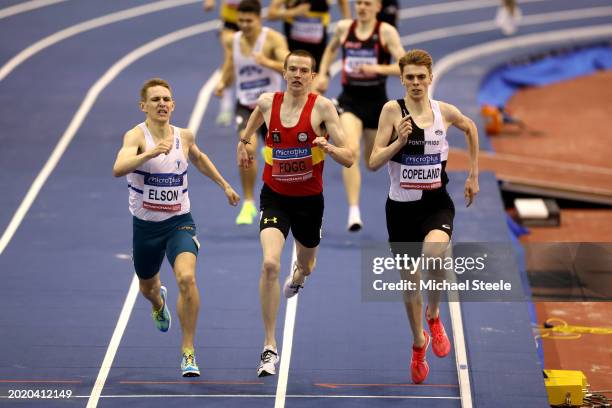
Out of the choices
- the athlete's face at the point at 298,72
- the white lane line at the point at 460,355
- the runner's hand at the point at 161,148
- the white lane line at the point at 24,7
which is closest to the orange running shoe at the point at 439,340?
the white lane line at the point at 460,355

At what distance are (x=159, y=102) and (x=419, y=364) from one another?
9.53ft

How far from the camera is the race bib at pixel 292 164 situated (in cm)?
989

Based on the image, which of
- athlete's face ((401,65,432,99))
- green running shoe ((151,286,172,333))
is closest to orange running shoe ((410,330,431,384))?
athlete's face ((401,65,432,99))

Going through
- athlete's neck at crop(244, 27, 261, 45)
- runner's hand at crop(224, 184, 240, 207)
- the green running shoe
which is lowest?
the green running shoe

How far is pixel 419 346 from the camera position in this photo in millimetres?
9898

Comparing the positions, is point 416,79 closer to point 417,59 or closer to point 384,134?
point 417,59

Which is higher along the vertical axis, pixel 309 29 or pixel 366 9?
pixel 309 29

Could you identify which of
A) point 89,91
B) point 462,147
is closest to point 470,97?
point 462,147

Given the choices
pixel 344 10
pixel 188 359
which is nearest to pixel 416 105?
pixel 188 359

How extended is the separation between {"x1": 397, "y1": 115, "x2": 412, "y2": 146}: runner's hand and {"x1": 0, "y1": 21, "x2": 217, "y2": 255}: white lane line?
17.6 ft

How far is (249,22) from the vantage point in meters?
13.3

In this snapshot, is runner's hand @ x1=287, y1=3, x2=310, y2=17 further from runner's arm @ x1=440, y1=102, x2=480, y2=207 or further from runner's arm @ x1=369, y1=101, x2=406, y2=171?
runner's arm @ x1=369, y1=101, x2=406, y2=171

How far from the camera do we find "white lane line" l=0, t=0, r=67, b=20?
21.7 metres

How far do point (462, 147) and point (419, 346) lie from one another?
7837 mm
